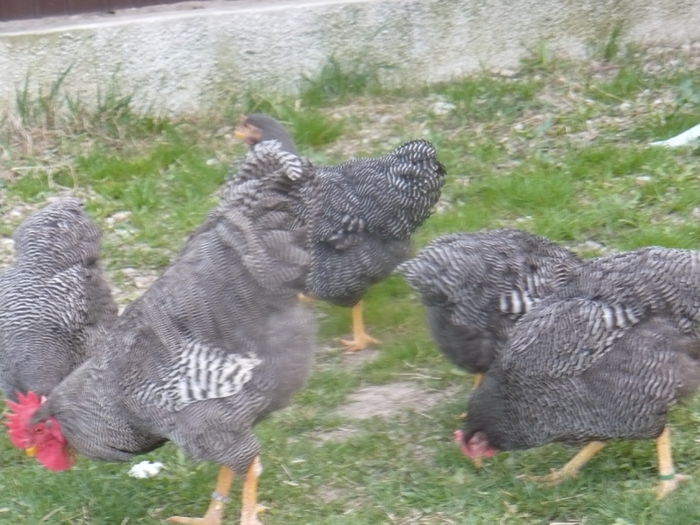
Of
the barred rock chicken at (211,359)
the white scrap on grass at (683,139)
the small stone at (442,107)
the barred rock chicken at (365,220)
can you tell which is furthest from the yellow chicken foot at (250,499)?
the small stone at (442,107)

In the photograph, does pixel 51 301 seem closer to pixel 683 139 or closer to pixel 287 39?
pixel 287 39

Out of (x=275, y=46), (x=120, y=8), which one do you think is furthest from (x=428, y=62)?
(x=120, y=8)

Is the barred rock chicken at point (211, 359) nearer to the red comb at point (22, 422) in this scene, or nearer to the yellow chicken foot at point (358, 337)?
the red comb at point (22, 422)

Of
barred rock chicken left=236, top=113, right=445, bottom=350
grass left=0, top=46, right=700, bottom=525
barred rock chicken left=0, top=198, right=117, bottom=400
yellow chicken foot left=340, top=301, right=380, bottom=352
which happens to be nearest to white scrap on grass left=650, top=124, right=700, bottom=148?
grass left=0, top=46, right=700, bottom=525

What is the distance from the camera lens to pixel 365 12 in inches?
351

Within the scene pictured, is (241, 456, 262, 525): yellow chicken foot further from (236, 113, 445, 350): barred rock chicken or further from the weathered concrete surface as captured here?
the weathered concrete surface

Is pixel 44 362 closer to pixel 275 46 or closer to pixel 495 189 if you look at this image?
pixel 495 189

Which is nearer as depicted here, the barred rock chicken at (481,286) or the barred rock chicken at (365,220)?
the barred rock chicken at (481,286)

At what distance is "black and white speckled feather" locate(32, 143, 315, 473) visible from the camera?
4582 millimetres

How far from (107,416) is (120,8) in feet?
16.5

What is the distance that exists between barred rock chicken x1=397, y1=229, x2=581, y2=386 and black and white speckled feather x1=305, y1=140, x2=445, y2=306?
68 cm

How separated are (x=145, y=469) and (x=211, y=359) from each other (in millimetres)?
928

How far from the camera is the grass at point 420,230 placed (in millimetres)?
4945

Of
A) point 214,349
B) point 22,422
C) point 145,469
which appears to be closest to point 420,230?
point 145,469
